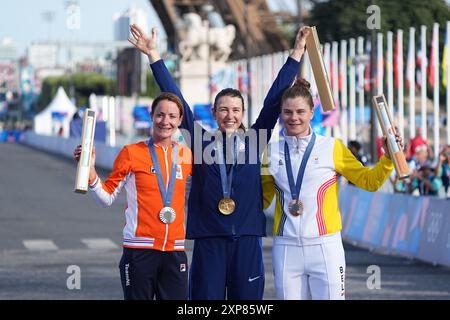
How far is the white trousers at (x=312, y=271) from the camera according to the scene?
8.25 m

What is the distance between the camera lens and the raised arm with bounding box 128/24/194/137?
8859 mm

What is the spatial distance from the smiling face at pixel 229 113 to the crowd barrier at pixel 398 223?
11369mm

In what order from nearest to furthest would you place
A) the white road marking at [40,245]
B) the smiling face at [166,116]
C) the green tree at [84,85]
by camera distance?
1. the smiling face at [166,116]
2. the white road marking at [40,245]
3. the green tree at [84,85]

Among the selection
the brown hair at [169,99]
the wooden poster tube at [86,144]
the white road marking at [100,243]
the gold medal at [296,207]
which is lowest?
the white road marking at [100,243]

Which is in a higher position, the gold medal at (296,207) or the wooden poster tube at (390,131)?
the wooden poster tube at (390,131)

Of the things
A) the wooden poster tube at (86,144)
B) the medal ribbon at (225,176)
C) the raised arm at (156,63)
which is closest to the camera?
the wooden poster tube at (86,144)

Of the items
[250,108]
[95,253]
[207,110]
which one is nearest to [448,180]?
[95,253]

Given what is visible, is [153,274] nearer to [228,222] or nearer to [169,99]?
[228,222]

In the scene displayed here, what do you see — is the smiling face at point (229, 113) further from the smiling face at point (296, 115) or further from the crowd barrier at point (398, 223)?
the crowd barrier at point (398, 223)

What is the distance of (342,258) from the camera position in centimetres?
833

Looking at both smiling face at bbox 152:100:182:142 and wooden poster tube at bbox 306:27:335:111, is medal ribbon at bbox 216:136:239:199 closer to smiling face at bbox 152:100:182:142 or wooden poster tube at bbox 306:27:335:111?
smiling face at bbox 152:100:182:142

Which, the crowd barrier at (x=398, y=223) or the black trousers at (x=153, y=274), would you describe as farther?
the crowd barrier at (x=398, y=223)

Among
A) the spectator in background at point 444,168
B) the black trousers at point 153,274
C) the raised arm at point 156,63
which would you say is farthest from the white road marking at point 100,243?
the black trousers at point 153,274

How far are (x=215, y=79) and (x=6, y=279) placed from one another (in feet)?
182
